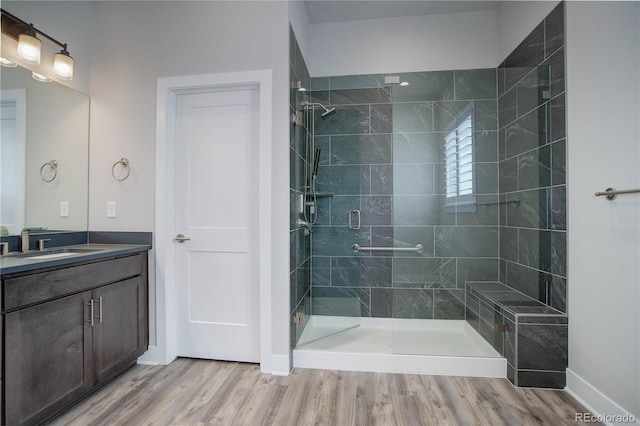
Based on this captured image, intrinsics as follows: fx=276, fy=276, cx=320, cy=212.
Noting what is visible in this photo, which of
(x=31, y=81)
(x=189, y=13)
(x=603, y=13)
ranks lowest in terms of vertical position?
(x=31, y=81)

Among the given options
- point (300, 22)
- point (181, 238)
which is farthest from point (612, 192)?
point (181, 238)

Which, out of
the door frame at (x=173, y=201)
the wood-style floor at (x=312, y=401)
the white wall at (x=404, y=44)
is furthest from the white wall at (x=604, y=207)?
the door frame at (x=173, y=201)

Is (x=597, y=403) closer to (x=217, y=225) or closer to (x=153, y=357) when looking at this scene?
(x=217, y=225)

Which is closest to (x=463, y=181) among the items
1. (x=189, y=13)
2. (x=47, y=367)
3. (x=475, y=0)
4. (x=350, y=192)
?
(x=350, y=192)

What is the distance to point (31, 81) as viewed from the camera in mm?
1810

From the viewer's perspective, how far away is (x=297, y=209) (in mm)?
2289

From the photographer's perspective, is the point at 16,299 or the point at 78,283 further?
the point at 78,283

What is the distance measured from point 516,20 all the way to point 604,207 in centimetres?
183

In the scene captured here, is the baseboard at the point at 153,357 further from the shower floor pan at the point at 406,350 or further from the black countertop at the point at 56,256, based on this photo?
the shower floor pan at the point at 406,350

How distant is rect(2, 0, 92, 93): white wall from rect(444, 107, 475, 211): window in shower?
3085 millimetres

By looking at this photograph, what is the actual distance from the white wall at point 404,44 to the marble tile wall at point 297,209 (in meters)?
0.52

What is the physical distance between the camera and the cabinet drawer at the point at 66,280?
128 cm

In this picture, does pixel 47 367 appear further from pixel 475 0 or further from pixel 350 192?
pixel 475 0

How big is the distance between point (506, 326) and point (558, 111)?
153 centimetres
